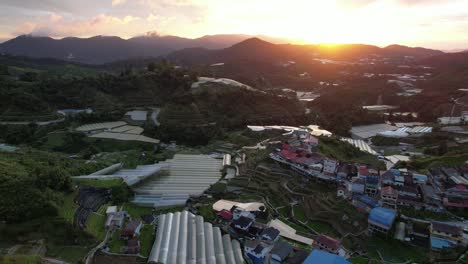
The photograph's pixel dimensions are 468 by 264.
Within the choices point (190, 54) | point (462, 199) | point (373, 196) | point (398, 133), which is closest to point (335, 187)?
point (373, 196)

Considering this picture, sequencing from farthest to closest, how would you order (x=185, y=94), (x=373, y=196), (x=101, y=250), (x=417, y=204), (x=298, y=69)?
(x=298, y=69) < (x=185, y=94) < (x=373, y=196) < (x=417, y=204) < (x=101, y=250)

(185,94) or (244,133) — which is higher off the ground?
(185,94)

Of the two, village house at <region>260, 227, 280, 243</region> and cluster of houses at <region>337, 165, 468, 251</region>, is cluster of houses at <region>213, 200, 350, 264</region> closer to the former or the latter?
village house at <region>260, 227, 280, 243</region>

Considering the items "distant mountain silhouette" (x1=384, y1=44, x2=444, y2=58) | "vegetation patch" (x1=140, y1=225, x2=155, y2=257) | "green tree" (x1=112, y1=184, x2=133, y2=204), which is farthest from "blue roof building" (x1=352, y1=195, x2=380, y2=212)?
"distant mountain silhouette" (x1=384, y1=44, x2=444, y2=58)

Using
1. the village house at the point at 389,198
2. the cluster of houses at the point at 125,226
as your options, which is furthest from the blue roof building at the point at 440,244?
the cluster of houses at the point at 125,226

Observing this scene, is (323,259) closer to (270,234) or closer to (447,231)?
(270,234)

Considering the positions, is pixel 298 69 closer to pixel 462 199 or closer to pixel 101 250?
pixel 462 199
